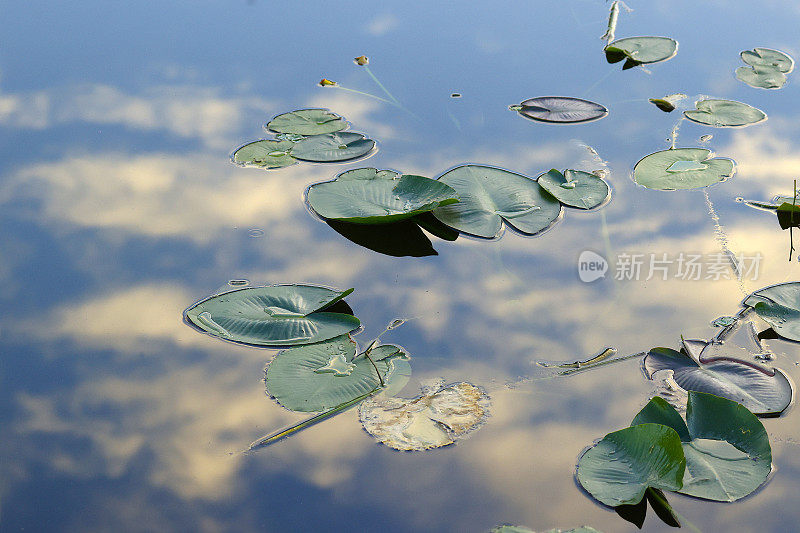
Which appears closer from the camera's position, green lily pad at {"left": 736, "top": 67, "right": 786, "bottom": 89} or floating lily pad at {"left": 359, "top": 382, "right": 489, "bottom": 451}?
floating lily pad at {"left": 359, "top": 382, "right": 489, "bottom": 451}

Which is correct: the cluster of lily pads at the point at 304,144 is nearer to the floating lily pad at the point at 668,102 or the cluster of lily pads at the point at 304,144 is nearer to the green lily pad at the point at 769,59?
the floating lily pad at the point at 668,102

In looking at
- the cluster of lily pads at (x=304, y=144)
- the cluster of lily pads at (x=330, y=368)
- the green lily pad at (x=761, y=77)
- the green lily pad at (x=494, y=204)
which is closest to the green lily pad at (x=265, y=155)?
the cluster of lily pads at (x=304, y=144)

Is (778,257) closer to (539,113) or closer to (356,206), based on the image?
(539,113)

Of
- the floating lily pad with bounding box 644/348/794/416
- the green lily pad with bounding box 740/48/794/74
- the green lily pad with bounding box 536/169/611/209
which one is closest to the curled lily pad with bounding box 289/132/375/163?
the green lily pad with bounding box 536/169/611/209

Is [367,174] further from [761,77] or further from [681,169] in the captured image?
[761,77]

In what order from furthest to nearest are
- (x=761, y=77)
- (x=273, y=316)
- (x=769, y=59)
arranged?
(x=769, y=59), (x=761, y=77), (x=273, y=316)

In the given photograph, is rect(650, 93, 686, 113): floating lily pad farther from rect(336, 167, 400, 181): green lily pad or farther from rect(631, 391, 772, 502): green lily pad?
rect(631, 391, 772, 502): green lily pad

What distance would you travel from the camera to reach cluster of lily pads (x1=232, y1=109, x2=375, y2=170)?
6.73ft

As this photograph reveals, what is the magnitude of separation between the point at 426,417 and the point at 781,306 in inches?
32.6

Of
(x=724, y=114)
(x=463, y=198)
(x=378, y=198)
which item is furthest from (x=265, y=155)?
(x=724, y=114)

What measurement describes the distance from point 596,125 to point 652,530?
1455 millimetres

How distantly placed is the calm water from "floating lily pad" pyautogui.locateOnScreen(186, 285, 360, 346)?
1.8 inches

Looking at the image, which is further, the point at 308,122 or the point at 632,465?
the point at 308,122

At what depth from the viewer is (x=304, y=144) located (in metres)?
2.10
